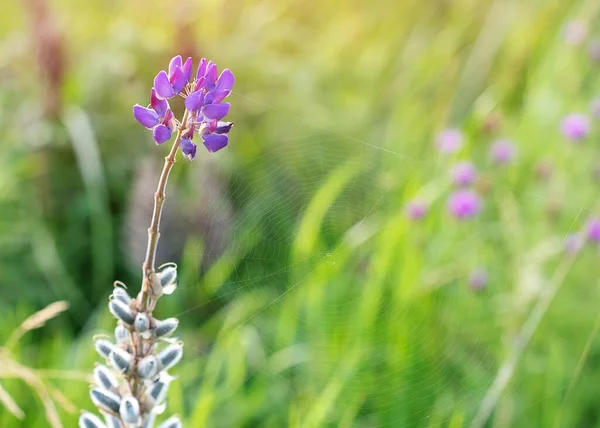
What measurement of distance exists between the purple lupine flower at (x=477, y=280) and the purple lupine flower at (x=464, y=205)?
0.47ft

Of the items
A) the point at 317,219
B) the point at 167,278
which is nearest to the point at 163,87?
the point at 167,278

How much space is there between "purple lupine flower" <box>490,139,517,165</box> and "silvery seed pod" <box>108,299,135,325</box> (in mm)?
1469

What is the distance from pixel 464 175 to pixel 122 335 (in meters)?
1.26

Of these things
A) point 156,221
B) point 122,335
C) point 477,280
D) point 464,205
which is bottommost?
Result: point 477,280

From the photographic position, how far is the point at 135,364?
0.54 m

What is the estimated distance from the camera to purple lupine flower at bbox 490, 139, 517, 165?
1.85 m

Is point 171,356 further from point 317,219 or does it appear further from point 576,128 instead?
point 576,128

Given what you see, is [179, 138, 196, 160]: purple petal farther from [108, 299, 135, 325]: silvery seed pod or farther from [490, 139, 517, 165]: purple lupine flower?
[490, 139, 517, 165]: purple lupine flower

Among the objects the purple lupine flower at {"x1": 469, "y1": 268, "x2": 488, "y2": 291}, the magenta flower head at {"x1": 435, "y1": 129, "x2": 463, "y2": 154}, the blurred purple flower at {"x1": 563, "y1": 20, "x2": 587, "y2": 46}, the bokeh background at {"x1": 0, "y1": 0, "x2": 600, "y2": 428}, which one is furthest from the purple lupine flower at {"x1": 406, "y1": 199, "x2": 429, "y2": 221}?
the blurred purple flower at {"x1": 563, "y1": 20, "x2": 587, "y2": 46}

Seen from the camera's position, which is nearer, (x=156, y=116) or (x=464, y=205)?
(x=156, y=116)

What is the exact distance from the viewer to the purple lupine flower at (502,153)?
6.06ft

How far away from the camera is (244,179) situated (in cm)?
206

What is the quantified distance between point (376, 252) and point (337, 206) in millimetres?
139

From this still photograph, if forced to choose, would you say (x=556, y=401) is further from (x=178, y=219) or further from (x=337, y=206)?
(x=178, y=219)
